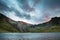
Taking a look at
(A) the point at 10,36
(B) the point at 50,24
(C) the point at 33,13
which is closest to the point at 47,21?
→ (B) the point at 50,24

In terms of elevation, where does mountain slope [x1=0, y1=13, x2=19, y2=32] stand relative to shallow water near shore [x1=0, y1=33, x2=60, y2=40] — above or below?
above

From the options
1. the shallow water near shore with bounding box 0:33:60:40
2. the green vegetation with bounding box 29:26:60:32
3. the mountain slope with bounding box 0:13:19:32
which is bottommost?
the shallow water near shore with bounding box 0:33:60:40

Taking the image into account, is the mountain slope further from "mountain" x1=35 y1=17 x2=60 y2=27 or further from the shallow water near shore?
"mountain" x1=35 y1=17 x2=60 y2=27

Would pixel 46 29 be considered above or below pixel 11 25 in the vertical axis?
below

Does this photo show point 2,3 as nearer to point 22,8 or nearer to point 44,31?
point 22,8

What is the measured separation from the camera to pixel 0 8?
5160 mm

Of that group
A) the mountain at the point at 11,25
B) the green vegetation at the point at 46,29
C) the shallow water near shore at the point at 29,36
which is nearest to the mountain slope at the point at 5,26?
the mountain at the point at 11,25

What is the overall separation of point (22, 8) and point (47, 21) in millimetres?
938

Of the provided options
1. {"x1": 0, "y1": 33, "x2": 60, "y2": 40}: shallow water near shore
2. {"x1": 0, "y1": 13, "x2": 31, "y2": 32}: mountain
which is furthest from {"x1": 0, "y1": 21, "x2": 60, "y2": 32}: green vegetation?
{"x1": 0, "y1": 33, "x2": 60, "y2": 40}: shallow water near shore

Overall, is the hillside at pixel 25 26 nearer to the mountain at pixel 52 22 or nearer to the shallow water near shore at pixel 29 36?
the mountain at pixel 52 22

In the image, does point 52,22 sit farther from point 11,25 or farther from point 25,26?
point 11,25

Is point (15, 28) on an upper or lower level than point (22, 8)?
lower

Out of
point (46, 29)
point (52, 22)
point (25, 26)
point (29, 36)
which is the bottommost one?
point (29, 36)

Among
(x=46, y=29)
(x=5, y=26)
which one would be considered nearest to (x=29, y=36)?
(x=46, y=29)
